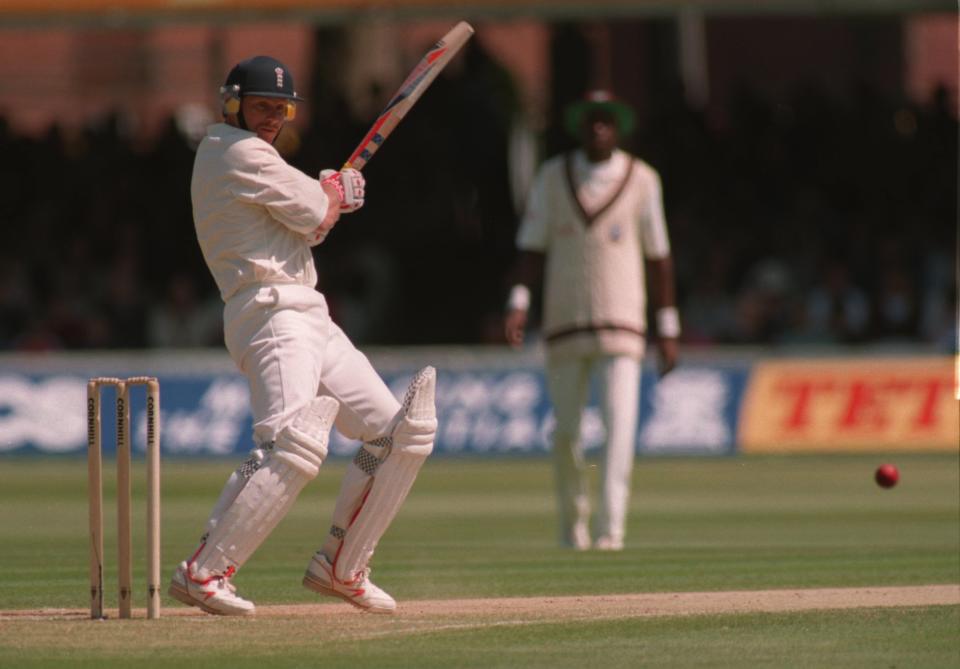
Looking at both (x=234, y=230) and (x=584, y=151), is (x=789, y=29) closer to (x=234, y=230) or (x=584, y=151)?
(x=584, y=151)

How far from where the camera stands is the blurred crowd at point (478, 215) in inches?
768

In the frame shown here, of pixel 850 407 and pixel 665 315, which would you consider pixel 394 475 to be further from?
pixel 850 407

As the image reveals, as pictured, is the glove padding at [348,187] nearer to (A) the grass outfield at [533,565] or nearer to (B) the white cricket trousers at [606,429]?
(A) the grass outfield at [533,565]

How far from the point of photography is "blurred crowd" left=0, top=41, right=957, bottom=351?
19.5 m

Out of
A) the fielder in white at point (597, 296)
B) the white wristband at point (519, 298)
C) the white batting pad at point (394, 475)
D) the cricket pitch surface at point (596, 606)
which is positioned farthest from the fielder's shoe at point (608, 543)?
the white batting pad at point (394, 475)

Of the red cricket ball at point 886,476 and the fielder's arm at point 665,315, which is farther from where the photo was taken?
the red cricket ball at point 886,476

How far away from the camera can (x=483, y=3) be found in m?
18.2

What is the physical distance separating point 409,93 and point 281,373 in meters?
1.46

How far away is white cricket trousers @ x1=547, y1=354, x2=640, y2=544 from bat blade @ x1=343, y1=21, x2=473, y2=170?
8.78 feet

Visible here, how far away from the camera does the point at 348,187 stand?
23.7ft

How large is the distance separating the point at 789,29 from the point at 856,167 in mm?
10604

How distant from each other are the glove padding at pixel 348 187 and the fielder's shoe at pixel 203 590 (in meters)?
1.34

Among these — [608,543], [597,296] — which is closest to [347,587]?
[608,543]

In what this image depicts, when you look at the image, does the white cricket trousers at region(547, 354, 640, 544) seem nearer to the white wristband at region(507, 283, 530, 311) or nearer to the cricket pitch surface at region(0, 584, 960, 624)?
the white wristband at region(507, 283, 530, 311)
